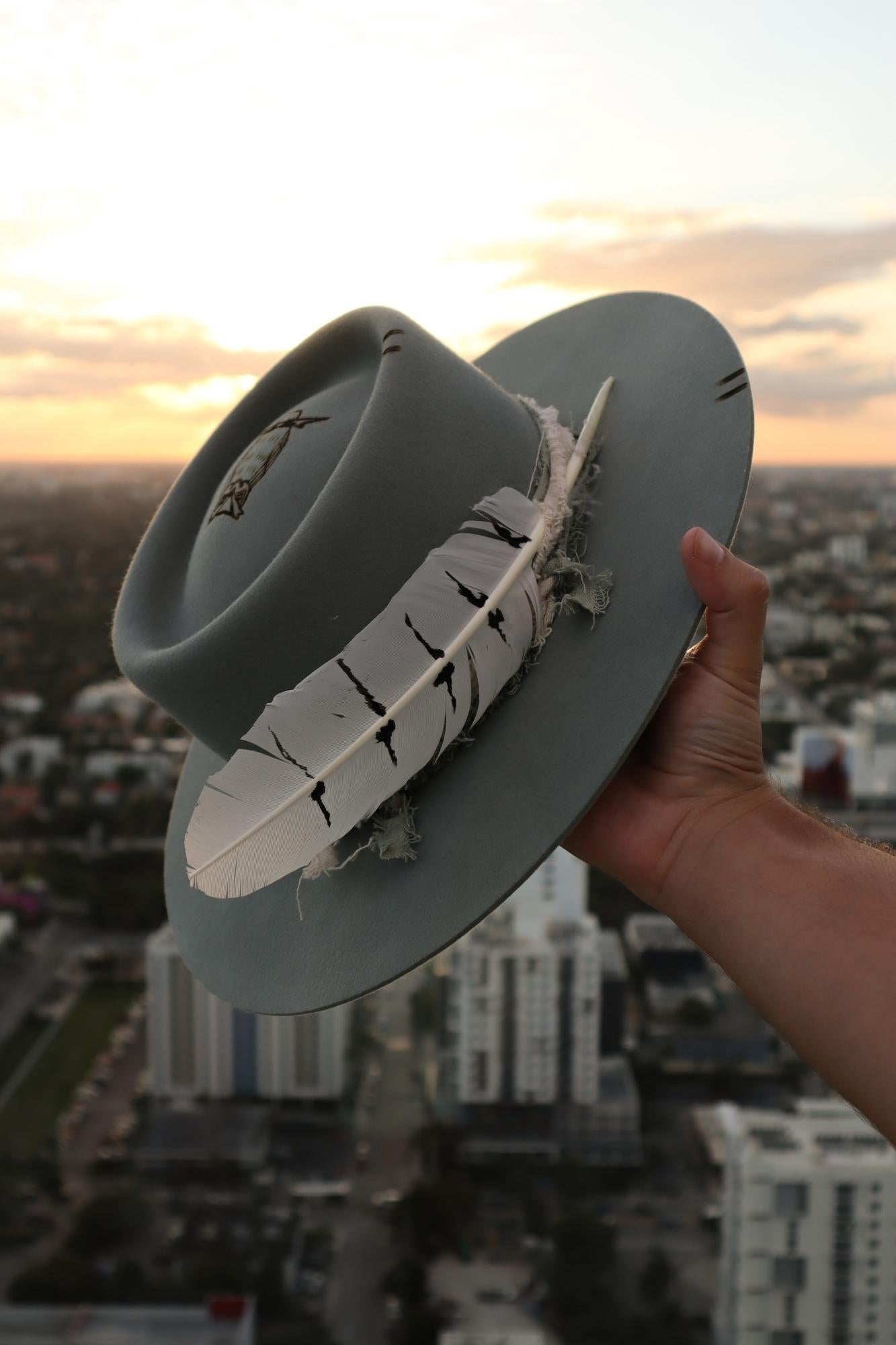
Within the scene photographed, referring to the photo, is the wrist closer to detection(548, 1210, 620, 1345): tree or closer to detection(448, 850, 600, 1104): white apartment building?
detection(548, 1210, 620, 1345): tree

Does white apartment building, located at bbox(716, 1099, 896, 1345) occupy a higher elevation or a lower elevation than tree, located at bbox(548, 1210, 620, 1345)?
higher

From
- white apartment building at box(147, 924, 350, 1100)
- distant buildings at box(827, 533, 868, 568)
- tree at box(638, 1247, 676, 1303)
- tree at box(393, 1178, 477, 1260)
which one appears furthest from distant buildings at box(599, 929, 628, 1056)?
distant buildings at box(827, 533, 868, 568)

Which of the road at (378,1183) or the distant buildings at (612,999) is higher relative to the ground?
the distant buildings at (612,999)

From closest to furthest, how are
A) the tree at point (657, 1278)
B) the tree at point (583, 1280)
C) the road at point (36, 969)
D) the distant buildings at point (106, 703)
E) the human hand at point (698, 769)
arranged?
the human hand at point (698, 769) < the tree at point (583, 1280) < the tree at point (657, 1278) < the road at point (36, 969) < the distant buildings at point (106, 703)

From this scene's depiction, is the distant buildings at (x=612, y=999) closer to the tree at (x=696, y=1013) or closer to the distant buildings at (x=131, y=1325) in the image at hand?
the tree at (x=696, y=1013)

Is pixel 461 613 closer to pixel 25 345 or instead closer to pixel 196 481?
pixel 196 481

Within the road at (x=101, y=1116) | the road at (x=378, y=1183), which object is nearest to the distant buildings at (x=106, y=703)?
the road at (x=101, y=1116)

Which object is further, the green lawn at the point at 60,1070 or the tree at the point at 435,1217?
the green lawn at the point at 60,1070

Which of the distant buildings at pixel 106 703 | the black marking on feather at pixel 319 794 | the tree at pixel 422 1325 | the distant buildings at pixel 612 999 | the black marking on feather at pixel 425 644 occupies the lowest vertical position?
the tree at pixel 422 1325

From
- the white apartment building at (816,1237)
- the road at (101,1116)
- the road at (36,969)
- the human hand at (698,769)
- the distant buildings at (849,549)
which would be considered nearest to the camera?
the human hand at (698,769)
